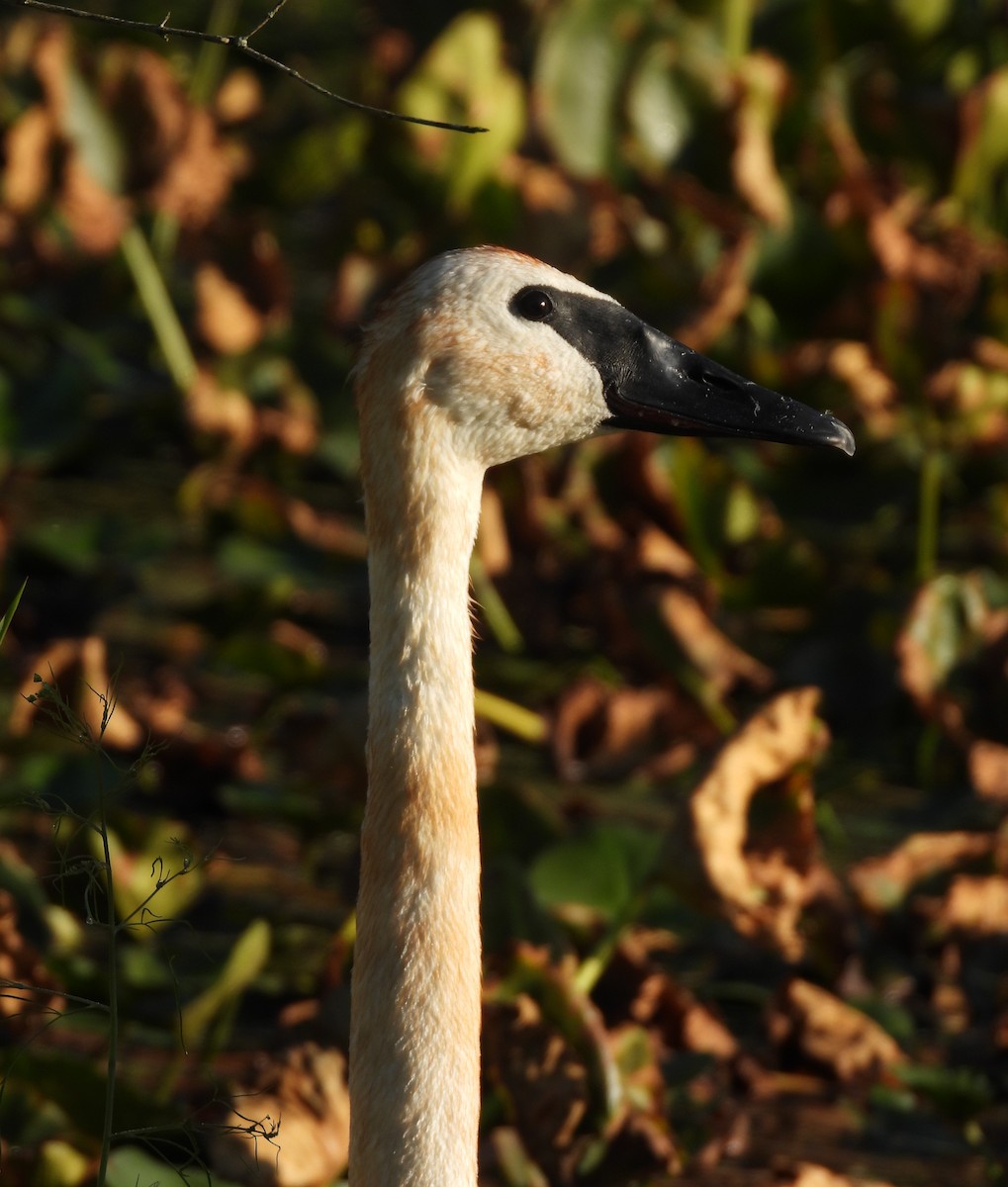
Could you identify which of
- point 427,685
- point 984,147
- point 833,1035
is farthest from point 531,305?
point 984,147

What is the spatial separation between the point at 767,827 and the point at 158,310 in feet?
11.2

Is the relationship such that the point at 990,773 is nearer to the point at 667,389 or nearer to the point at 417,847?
the point at 667,389

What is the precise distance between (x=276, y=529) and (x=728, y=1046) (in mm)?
2338

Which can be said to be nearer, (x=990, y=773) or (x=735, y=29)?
(x=990, y=773)

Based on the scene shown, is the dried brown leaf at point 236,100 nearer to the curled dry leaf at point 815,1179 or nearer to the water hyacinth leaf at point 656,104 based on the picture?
the water hyacinth leaf at point 656,104

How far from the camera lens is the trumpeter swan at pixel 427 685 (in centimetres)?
268

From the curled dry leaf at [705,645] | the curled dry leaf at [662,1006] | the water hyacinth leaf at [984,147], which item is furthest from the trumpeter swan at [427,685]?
the water hyacinth leaf at [984,147]

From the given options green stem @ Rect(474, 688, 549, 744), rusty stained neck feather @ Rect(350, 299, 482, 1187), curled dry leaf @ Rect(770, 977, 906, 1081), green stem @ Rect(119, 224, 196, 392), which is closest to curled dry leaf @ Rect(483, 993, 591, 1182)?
curled dry leaf @ Rect(770, 977, 906, 1081)

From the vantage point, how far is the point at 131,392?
6980 mm

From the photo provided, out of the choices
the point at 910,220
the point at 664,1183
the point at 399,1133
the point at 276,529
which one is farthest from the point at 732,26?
the point at 399,1133

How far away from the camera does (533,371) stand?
9.41ft

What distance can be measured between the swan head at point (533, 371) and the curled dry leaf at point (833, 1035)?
60.8 inches

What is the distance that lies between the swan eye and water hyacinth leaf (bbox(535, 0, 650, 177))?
3.73 meters

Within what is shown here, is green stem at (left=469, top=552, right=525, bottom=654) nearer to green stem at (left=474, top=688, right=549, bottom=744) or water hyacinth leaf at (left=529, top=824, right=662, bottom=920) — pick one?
green stem at (left=474, top=688, right=549, bottom=744)
